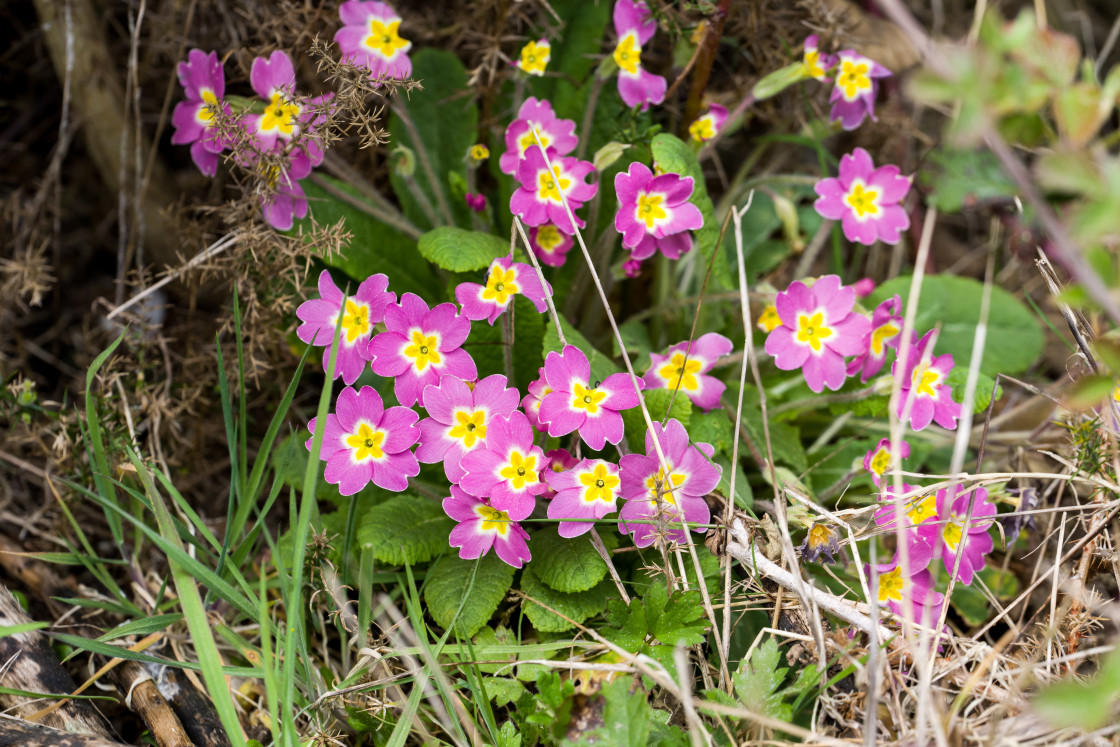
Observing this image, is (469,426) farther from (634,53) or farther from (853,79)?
(853,79)

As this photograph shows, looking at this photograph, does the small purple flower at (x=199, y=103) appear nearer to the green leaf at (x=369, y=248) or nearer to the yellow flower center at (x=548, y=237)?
the green leaf at (x=369, y=248)

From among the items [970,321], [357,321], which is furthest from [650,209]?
[970,321]

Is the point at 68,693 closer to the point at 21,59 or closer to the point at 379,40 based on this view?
the point at 379,40

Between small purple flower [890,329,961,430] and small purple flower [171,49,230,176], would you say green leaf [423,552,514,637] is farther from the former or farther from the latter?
small purple flower [171,49,230,176]

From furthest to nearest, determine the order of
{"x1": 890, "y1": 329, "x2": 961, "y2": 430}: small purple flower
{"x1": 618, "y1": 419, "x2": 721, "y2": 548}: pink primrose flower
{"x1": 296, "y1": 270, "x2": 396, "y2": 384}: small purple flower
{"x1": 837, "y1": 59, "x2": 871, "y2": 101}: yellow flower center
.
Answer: {"x1": 837, "y1": 59, "x2": 871, "y2": 101}: yellow flower center < {"x1": 890, "y1": 329, "x2": 961, "y2": 430}: small purple flower < {"x1": 296, "y1": 270, "x2": 396, "y2": 384}: small purple flower < {"x1": 618, "y1": 419, "x2": 721, "y2": 548}: pink primrose flower

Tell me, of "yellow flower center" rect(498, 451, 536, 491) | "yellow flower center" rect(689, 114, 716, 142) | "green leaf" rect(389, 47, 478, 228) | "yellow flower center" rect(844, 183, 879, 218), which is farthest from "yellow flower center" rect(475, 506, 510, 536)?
"yellow flower center" rect(844, 183, 879, 218)

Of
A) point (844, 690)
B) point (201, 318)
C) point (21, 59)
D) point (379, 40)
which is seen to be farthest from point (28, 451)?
point (844, 690)

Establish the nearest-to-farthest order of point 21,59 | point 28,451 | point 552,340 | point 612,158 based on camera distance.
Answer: point 552,340
point 612,158
point 28,451
point 21,59
